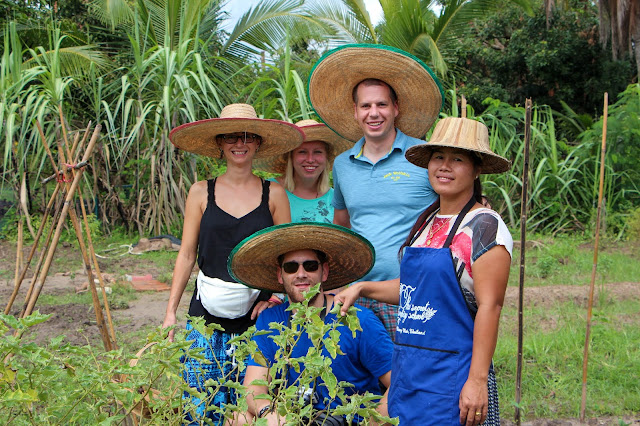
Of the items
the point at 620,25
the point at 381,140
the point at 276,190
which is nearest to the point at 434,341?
the point at 381,140

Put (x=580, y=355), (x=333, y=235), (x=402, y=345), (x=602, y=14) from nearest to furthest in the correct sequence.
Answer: (x=402, y=345)
(x=333, y=235)
(x=580, y=355)
(x=602, y=14)

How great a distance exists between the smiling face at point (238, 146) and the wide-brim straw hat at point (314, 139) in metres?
0.39

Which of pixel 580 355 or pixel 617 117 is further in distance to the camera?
pixel 617 117

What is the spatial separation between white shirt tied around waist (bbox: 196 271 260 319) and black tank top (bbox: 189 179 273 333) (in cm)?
3

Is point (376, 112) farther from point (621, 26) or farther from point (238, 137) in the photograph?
point (621, 26)

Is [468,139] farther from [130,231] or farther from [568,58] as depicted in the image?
[568,58]

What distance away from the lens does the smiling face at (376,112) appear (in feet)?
8.88

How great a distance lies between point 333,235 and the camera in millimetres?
2439

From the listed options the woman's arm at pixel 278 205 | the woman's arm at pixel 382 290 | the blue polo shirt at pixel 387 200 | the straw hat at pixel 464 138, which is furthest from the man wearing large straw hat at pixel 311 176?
the straw hat at pixel 464 138

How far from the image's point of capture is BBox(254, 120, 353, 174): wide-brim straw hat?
3443mm

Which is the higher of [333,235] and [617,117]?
[617,117]

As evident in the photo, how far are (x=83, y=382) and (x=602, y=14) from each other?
1377 cm

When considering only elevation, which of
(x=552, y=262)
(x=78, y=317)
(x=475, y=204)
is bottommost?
(x=78, y=317)

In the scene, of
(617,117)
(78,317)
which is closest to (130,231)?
(78,317)
